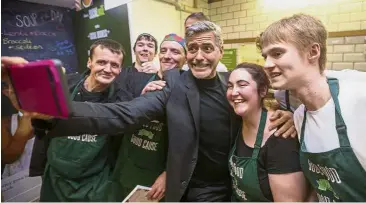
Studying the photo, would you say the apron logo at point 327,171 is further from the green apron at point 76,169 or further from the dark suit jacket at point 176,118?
the green apron at point 76,169

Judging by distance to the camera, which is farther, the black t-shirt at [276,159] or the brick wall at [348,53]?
the brick wall at [348,53]

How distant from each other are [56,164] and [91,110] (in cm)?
62

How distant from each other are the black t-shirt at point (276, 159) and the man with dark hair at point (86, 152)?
0.75 meters

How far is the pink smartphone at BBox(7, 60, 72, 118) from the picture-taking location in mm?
482

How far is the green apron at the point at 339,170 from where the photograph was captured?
807 mm

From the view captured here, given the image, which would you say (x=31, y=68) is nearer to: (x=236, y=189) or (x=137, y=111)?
(x=137, y=111)

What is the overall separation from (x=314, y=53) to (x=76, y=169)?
3.98ft

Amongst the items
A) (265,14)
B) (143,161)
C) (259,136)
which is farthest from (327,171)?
(265,14)

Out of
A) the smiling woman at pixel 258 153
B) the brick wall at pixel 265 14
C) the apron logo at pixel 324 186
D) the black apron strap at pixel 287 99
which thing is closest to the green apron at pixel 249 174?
the smiling woman at pixel 258 153

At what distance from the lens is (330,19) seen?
2.69 m

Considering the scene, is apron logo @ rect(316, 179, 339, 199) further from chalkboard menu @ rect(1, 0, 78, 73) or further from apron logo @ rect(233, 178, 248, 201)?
chalkboard menu @ rect(1, 0, 78, 73)

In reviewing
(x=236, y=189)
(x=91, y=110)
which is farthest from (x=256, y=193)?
(x=91, y=110)

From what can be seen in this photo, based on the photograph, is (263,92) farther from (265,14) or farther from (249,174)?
(265,14)

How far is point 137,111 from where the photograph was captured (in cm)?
107
